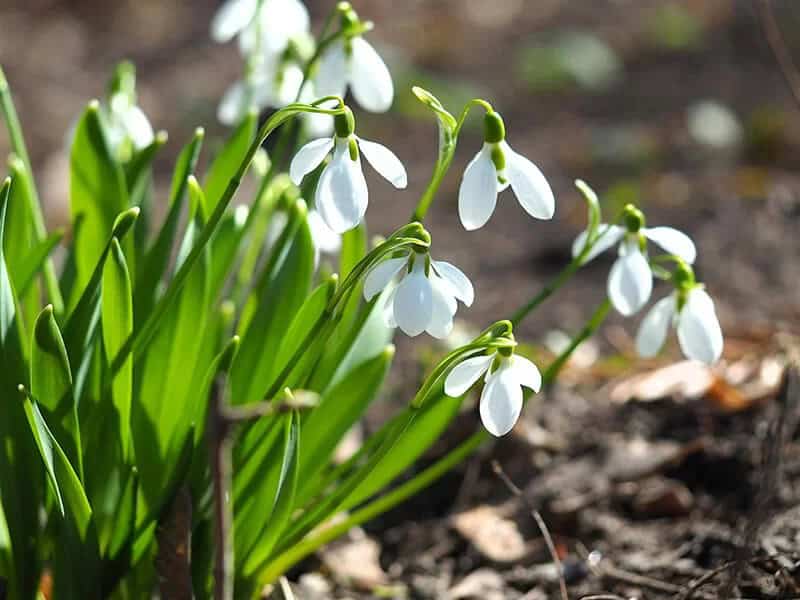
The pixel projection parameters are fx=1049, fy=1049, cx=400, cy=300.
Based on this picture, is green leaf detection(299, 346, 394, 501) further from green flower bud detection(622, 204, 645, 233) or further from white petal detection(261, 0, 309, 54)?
white petal detection(261, 0, 309, 54)

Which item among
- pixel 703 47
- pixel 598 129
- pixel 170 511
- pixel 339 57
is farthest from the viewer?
pixel 703 47

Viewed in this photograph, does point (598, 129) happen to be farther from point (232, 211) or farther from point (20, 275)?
point (20, 275)

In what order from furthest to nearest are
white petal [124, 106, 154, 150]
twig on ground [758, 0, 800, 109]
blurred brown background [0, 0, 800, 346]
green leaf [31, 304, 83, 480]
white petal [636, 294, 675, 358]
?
1. blurred brown background [0, 0, 800, 346]
2. twig on ground [758, 0, 800, 109]
3. white petal [124, 106, 154, 150]
4. white petal [636, 294, 675, 358]
5. green leaf [31, 304, 83, 480]

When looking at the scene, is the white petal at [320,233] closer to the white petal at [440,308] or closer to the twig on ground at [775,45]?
the white petal at [440,308]

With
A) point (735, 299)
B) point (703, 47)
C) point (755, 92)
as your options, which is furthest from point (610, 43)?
point (735, 299)

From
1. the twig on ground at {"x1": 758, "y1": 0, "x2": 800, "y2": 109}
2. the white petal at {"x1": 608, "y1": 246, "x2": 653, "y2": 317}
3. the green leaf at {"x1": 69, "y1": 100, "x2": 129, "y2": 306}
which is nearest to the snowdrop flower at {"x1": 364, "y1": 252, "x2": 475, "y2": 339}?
the white petal at {"x1": 608, "y1": 246, "x2": 653, "y2": 317}

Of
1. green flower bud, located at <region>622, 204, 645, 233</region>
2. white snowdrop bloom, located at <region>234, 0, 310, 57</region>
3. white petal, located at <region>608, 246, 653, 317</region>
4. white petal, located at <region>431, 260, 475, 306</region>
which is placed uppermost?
white snowdrop bloom, located at <region>234, 0, 310, 57</region>
